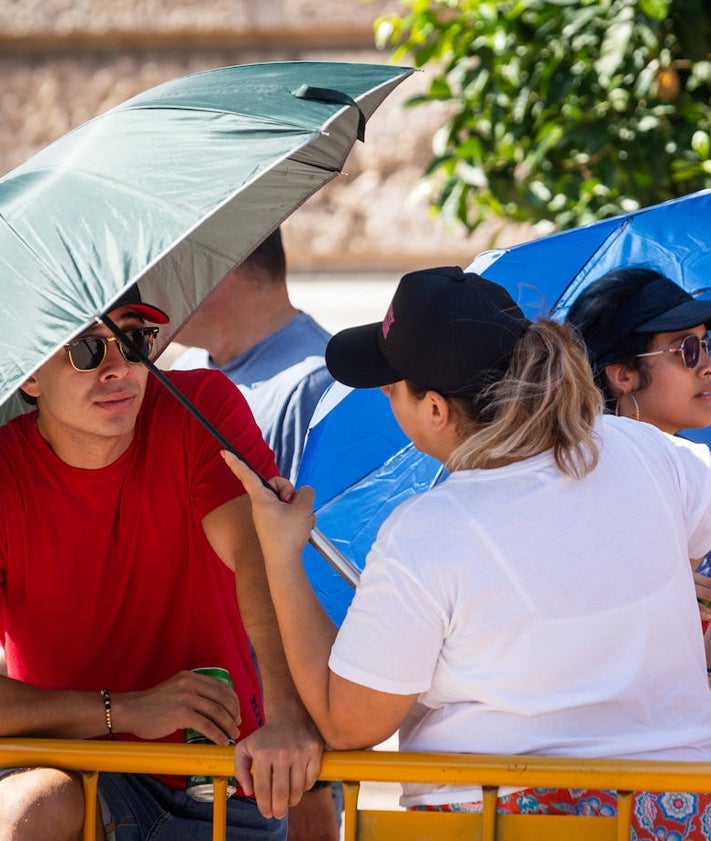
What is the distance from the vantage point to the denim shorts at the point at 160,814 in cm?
258

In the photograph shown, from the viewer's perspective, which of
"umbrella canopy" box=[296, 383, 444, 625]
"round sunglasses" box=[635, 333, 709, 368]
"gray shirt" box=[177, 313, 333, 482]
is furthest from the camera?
"gray shirt" box=[177, 313, 333, 482]

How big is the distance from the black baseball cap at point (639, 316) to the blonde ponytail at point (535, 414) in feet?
2.74

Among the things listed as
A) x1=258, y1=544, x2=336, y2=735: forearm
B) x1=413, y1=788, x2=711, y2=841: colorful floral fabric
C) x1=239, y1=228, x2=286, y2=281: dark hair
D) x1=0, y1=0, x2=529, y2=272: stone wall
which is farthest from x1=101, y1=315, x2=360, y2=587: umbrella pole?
x1=0, y1=0, x2=529, y2=272: stone wall

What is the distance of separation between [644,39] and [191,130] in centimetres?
234

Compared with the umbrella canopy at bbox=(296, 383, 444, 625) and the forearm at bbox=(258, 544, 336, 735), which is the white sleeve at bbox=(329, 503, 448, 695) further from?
the umbrella canopy at bbox=(296, 383, 444, 625)

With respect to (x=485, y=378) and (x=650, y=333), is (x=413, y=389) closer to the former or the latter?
(x=485, y=378)

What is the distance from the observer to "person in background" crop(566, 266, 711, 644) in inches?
120

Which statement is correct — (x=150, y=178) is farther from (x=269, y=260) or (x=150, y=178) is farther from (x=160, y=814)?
(x=269, y=260)

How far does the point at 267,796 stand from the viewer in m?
2.26

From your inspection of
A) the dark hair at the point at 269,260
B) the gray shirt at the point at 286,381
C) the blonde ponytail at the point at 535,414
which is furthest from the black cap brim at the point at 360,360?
the dark hair at the point at 269,260

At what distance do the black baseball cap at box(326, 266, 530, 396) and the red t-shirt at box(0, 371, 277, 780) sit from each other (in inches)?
20.6

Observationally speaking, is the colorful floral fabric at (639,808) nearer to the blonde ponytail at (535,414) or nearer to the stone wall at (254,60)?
the blonde ponytail at (535,414)

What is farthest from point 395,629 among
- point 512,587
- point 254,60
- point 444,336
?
point 254,60

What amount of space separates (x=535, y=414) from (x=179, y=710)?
2.94 ft
